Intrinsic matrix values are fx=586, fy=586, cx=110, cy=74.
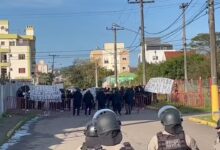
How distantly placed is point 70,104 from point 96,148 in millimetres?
38207

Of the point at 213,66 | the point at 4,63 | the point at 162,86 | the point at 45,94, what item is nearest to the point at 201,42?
the point at 4,63

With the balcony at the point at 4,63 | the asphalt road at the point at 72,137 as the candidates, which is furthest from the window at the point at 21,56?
the asphalt road at the point at 72,137

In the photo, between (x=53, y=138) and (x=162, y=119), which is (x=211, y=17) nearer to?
(x=53, y=138)

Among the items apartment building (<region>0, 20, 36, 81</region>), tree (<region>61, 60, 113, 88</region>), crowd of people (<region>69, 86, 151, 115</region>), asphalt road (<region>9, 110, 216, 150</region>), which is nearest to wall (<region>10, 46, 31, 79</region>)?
apartment building (<region>0, 20, 36, 81</region>)

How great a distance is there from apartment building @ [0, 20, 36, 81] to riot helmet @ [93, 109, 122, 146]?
4178 inches

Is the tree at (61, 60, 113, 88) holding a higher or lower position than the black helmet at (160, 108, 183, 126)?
higher

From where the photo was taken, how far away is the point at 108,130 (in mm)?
4543

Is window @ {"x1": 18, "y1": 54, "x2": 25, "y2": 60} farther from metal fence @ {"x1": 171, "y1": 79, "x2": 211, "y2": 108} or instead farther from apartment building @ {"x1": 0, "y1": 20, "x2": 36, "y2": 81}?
metal fence @ {"x1": 171, "y1": 79, "x2": 211, "y2": 108}

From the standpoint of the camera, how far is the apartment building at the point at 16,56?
4434 inches

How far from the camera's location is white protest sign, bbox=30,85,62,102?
40.8 metres

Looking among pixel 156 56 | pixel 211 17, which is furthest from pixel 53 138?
pixel 156 56

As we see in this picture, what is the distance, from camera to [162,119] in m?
5.79

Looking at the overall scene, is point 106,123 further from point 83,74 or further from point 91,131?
point 83,74

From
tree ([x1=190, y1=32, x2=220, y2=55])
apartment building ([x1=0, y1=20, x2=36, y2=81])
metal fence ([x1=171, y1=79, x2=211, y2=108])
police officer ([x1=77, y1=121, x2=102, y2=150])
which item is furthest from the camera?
apartment building ([x1=0, y1=20, x2=36, y2=81])
